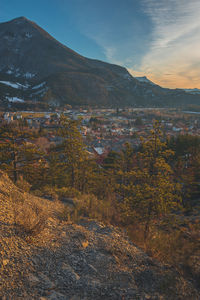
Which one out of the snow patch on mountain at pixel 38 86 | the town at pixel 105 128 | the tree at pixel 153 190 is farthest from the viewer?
the snow patch on mountain at pixel 38 86

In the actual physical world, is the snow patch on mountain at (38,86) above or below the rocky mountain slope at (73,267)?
above

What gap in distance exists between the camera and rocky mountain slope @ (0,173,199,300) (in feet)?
8.46

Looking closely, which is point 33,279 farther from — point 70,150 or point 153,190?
point 70,150

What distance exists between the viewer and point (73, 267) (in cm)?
309

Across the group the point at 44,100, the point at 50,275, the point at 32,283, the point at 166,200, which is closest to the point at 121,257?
the point at 50,275

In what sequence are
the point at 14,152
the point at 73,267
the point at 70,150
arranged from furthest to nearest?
the point at 70,150 → the point at 14,152 → the point at 73,267

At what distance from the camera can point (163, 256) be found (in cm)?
383

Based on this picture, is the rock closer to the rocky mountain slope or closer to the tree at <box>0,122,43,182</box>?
the rocky mountain slope

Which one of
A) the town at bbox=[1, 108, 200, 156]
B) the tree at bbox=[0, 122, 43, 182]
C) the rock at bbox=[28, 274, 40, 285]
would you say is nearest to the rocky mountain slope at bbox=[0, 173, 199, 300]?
the rock at bbox=[28, 274, 40, 285]

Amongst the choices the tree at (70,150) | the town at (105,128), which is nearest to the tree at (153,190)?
the tree at (70,150)

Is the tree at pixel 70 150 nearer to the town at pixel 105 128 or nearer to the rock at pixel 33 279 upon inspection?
the rock at pixel 33 279

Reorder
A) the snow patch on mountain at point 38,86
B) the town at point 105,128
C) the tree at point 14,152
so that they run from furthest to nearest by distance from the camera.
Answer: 1. the snow patch on mountain at point 38,86
2. the town at point 105,128
3. the tree at point 14,152

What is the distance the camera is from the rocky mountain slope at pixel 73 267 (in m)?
2.58

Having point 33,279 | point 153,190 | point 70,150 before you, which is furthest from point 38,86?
point 33,279
